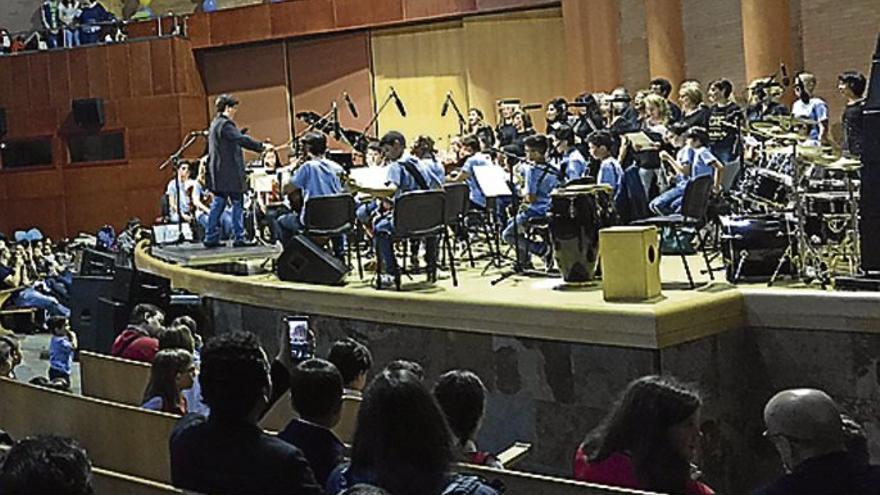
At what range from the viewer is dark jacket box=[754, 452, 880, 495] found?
9.53 feet

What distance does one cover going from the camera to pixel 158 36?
18094 mm

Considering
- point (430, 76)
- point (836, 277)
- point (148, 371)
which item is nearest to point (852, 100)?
point (836, 277)

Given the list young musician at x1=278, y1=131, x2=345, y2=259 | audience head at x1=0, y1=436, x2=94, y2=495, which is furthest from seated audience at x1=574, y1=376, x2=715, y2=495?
young musician at x1=278, y1=131, x2=345, y2=259

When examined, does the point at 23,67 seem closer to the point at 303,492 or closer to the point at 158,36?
the point at 158,36

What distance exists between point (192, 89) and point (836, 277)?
13541mm

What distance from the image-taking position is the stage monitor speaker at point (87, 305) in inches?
372

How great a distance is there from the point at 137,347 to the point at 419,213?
2.02 m

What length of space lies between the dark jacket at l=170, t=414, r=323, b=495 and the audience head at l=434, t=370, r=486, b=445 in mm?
471

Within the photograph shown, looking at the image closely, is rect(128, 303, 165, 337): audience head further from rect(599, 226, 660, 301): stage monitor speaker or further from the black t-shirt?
the black t-shirt

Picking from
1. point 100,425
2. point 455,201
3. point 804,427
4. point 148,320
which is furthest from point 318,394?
point 455,201

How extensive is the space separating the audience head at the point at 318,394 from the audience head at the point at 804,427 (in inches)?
49.0

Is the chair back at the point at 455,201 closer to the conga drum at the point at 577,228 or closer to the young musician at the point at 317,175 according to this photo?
the conga drum at the point at 577,228

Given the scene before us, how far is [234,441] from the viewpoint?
10.8 feet

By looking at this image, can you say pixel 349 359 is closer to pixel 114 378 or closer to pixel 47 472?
pixel 47 472
